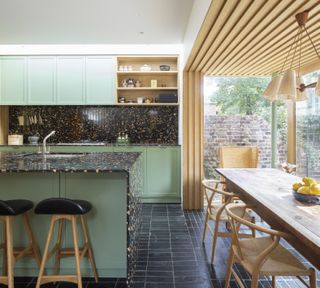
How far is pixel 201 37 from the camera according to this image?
2.68 meters

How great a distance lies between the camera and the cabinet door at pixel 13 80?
4.75 m

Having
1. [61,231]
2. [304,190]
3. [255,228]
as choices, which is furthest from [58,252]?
[304,190]

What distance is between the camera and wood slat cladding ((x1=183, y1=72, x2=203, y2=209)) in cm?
420

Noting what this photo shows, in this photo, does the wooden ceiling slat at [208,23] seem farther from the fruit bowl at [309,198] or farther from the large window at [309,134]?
the large window at [309,134]

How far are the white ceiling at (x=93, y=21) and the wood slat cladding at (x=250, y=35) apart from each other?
1.86 feet

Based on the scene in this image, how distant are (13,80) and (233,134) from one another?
12.7 ft

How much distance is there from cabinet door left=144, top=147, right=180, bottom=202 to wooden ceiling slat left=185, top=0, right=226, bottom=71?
5.66 feet

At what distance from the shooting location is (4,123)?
502 centimetres

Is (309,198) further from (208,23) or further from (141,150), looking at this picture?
(141,150)

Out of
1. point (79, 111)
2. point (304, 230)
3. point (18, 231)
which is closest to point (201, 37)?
point (304, 230)

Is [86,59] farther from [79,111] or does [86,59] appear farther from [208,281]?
[208,281]

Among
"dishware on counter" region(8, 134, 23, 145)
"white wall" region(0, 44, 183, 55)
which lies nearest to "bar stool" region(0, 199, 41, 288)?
"dishware on counter" region(8, 134, 23, 145)

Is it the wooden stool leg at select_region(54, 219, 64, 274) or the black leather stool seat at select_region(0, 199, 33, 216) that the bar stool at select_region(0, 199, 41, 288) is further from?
the wooden stool leg at select_region(54, 219, 64, 274)

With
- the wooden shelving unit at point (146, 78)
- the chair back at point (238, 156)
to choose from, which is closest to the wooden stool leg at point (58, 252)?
the chair back at point (238, 156)
